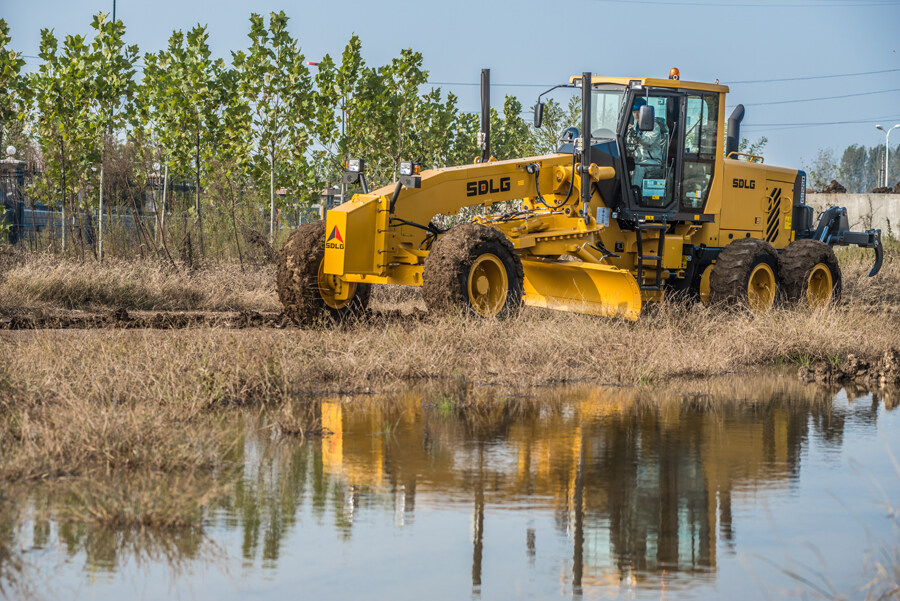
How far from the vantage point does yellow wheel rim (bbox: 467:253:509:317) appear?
14148mm

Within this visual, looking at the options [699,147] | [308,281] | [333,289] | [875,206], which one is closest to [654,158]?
[699,147]

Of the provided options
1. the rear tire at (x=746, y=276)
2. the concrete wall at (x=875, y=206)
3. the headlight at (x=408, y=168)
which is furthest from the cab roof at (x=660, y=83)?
the concrete wall at (x=875, y=206)

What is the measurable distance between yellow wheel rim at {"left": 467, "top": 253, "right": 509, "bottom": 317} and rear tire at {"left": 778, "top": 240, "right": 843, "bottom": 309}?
5.10 m

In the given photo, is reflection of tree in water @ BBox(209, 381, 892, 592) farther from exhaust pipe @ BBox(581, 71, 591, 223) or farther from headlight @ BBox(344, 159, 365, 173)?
exhaust pipe @ BBox(581, 71, 591, 223)

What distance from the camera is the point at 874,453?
8.27 meters

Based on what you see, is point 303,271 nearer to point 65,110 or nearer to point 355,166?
point 355,166

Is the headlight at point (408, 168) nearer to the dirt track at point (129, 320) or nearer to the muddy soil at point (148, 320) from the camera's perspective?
the muddy soil at point (148, 320)

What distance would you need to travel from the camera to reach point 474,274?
14.2m

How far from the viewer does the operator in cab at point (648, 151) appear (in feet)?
55.8

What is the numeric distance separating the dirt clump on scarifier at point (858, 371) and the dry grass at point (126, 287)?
943 centimetres

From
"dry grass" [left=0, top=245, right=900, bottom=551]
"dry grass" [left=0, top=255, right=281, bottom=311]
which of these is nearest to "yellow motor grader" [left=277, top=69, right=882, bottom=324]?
"dry grass" [left=0, top=245, right=900, bottom=551]

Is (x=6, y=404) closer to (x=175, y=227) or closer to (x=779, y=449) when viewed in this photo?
(x=779, y=449)

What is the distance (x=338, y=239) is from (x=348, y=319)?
1.50m

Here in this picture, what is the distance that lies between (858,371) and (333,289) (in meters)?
6.42
